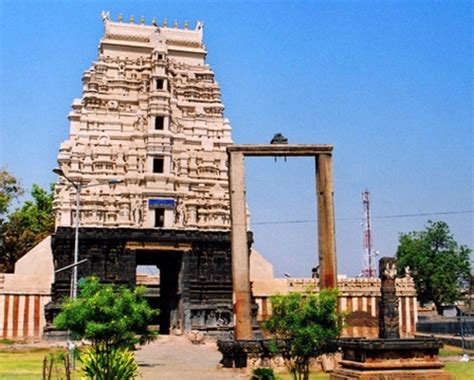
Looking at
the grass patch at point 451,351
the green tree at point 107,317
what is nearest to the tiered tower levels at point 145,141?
the grass patch at point 451,351

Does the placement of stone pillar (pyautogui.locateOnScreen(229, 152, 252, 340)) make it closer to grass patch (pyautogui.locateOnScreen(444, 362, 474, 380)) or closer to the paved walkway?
the paved walkway

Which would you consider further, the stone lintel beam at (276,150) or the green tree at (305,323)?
the stone lintel beam at (276,150)

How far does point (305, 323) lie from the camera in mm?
16562

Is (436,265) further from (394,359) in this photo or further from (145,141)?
(394,359)

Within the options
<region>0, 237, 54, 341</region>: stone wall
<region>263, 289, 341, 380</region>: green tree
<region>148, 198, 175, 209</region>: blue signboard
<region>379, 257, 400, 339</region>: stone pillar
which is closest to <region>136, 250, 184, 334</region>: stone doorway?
<region>148, 198, 175, 209</region>: blue signboard

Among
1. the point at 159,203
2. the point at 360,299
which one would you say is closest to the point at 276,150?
the point at 159,203

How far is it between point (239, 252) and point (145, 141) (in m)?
25.2

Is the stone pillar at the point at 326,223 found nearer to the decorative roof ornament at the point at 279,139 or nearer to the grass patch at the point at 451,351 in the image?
the decorative roof ornament at the point at 279,139

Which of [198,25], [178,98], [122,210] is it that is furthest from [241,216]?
[198,25]

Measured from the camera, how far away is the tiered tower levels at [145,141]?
45250mm

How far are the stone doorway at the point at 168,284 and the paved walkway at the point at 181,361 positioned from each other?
258 cm

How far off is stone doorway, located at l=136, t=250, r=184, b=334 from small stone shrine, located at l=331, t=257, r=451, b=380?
26316 mm

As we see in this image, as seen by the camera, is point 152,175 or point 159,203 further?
point 152,175

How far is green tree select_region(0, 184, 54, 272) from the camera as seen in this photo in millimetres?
61562
